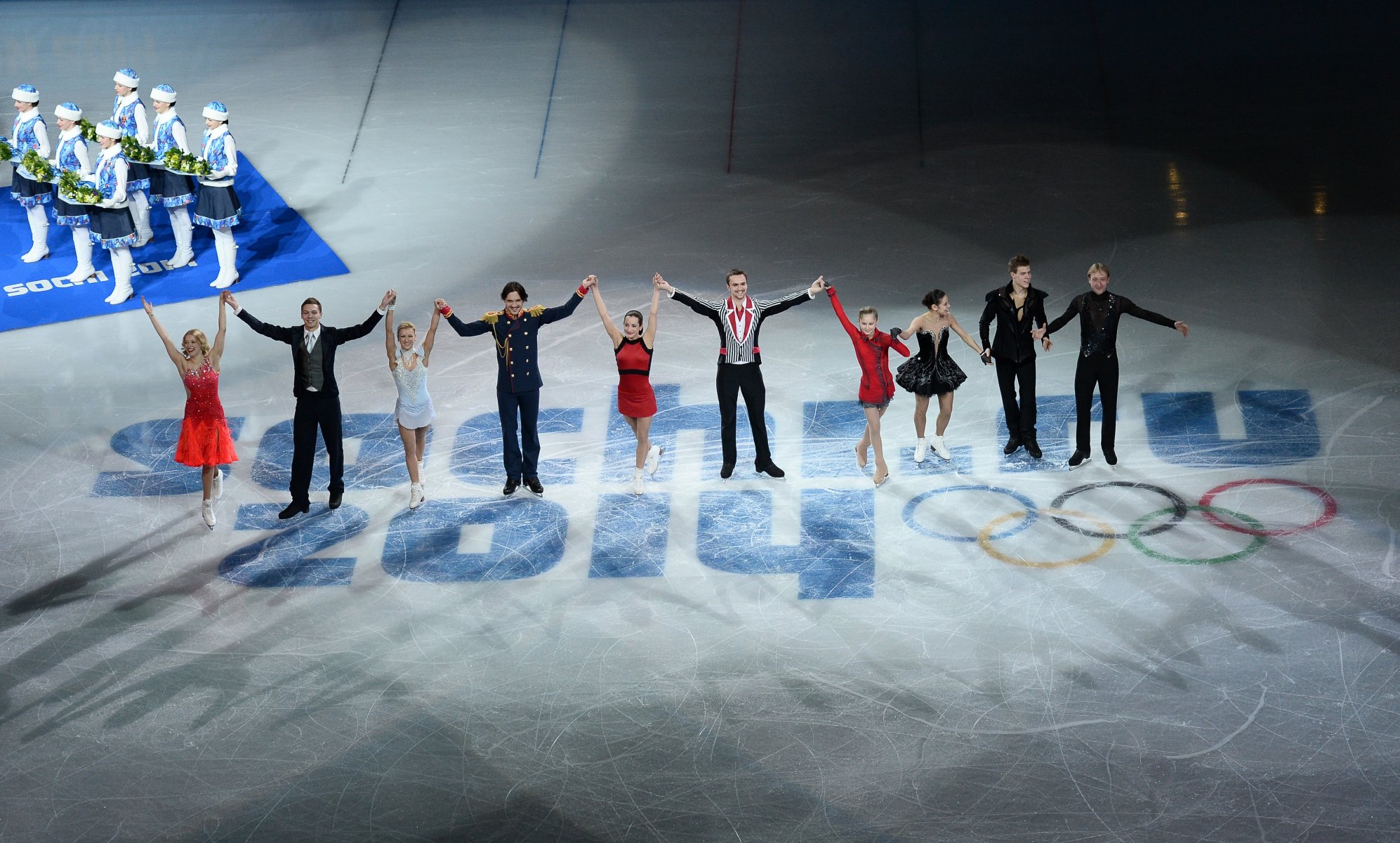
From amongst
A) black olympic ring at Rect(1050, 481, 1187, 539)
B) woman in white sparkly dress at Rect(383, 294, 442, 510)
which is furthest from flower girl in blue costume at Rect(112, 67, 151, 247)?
black olympic ring at Rect(1050, 481, 1187, 539)

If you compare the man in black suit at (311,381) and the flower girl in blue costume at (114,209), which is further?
the flower girl in blue costume at (114,209)

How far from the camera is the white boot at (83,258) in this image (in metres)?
14.8

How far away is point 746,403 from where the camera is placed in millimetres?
11078

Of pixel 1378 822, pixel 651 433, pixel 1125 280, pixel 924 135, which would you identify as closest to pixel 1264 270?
pixel 1125 280

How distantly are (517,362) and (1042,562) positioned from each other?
12.5ft

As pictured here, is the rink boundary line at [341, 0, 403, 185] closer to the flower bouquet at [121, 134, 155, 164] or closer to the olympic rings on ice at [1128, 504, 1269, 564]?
the flower bouquet at [121, 134, 155, 164]

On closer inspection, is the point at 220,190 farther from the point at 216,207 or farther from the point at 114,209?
the point at 114,209

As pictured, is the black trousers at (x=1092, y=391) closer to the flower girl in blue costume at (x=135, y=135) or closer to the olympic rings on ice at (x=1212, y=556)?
the olympic rings on ice at (x=1212, y=556)

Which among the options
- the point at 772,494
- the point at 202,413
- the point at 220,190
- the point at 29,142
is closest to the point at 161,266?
the point at 220,190

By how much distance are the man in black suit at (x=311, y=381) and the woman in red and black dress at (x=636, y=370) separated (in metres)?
1.59

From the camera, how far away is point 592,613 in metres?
9.86

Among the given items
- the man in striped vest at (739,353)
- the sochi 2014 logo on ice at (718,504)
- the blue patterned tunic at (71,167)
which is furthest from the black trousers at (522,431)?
the blue patterned tunic at (71,167)

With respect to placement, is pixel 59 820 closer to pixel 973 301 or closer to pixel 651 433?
pixel 651 433

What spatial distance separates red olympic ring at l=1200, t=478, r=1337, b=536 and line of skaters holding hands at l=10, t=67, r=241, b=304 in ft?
29.7
